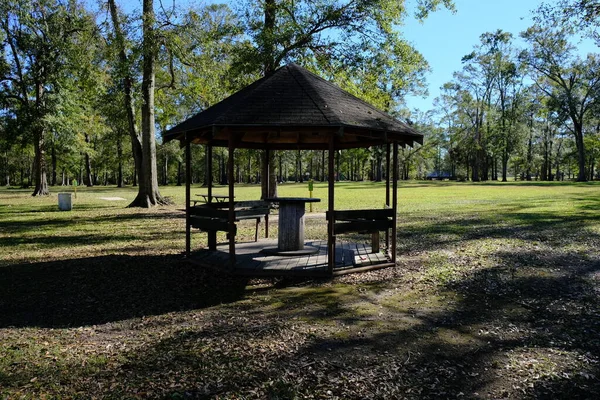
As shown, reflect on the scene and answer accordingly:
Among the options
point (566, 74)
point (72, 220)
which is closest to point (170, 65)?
point (72, 220)

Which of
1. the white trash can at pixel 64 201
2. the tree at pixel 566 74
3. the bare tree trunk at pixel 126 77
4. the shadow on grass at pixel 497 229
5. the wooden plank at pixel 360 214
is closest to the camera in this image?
the wooden plank at pixel 360 214

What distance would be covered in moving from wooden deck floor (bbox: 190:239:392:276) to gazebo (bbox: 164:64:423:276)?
0.06ft

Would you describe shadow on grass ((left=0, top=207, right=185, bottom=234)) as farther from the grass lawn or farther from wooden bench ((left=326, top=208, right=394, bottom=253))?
wooden bench ((left=326, top=208, right=394, bottom=253))

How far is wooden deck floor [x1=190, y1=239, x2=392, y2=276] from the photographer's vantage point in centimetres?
800

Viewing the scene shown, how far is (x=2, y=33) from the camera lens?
2738 cm

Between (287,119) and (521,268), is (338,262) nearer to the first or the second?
(287,119)

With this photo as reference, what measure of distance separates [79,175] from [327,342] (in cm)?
8038

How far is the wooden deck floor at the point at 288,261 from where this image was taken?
26.2 feet

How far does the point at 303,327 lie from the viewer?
548 cm

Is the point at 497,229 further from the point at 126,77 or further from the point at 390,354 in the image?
the point at 126,77

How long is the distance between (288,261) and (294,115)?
3039 millimetres

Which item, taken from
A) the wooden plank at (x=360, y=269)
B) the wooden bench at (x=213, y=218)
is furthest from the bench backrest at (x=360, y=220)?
the wooden bench at (x=213, y=218)

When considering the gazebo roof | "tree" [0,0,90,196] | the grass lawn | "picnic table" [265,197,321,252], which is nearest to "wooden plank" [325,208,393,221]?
"picnic table" [265,197,321,252]

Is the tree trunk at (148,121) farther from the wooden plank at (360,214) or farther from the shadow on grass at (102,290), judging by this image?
the wooden plank at (360,214)
